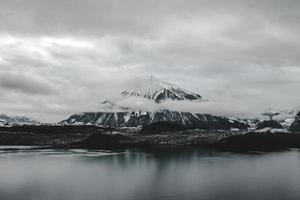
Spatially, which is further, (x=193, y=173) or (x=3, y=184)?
(x=193, y=173)

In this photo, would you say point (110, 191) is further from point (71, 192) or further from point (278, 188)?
point (278, 188)

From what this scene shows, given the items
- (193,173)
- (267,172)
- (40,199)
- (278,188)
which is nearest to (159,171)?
(193,173)

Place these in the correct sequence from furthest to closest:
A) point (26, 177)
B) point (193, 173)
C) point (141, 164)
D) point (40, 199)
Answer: point (141, 164)
point (193, 173)
point (26, 177)
point (40, 199)

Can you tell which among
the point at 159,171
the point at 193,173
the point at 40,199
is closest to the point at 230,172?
the point at 193,173

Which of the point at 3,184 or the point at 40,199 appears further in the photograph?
the point at 3,184

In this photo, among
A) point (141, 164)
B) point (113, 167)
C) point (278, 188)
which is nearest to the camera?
point (278, 188)

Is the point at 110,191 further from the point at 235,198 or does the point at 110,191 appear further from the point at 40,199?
the point at 235,198

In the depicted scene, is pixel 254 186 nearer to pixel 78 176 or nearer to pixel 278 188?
pixel 278 188

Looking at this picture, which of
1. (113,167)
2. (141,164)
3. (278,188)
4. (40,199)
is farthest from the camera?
(141,164)

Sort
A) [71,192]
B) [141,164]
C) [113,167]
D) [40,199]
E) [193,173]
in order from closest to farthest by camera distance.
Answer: [40,199], [71,192], [193,173], [113,167], [141,164]
